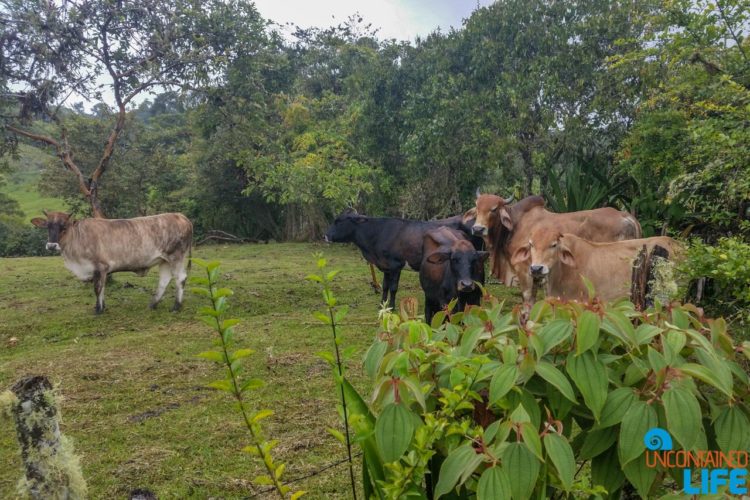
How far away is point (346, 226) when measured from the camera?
8320 millimetres

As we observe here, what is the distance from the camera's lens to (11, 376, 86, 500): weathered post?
144 cm

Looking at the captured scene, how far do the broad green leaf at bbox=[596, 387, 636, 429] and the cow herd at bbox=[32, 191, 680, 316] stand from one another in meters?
2.40

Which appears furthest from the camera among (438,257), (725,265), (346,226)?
(346,226)

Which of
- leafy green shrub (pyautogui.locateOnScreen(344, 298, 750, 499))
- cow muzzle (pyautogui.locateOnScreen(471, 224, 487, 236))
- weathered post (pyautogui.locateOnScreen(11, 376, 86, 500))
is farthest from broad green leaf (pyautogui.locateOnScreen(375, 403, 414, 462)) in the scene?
cow muzzle (pyautogui.locateOnScreen(471, 224, 487, 236))

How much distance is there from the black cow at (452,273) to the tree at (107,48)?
16.3 ft

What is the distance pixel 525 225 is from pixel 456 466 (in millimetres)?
5526

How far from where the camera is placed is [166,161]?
65.3 ft

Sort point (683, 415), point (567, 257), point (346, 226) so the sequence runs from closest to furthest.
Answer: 1. point (683, 415)
2. point (567, 257)
3. point (346, 226)

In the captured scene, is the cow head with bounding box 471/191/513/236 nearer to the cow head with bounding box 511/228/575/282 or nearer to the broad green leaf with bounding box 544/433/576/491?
the cow head with bounding box 511/228/575/282

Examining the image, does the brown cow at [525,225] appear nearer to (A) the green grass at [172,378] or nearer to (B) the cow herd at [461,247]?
(B) the cow herd at [461,247]

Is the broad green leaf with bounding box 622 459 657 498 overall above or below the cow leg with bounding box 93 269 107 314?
above

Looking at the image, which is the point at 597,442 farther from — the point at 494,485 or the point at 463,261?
the point at 463,261

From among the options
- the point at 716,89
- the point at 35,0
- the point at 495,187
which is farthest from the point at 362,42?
the point at 716,89

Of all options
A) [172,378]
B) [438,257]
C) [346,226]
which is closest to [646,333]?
[438,257]
